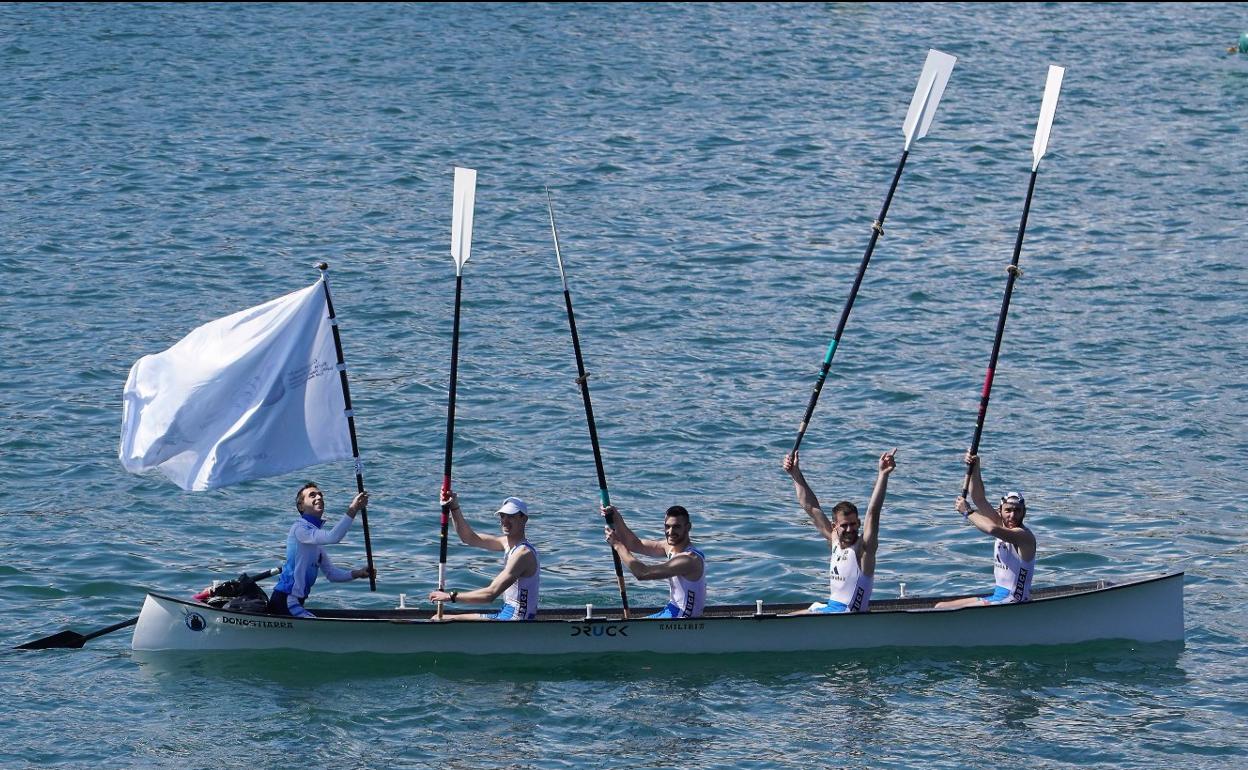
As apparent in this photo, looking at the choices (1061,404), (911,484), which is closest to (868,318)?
(1061,404)

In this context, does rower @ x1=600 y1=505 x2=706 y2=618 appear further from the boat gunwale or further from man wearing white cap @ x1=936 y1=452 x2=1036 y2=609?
man wearing white cap @ x1=936 y1=452 x2=1036 y2=609

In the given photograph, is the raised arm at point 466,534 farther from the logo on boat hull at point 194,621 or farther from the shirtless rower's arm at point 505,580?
the logo on boat hull at point 194,621

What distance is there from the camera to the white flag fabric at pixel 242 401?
19.3 meters

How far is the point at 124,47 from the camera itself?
146 ft

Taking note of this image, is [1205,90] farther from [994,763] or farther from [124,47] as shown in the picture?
[994,763]

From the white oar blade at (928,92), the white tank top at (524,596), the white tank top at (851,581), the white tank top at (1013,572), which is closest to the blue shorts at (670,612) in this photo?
the white tank top at (524,596)

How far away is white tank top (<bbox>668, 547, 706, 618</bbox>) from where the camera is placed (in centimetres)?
1936

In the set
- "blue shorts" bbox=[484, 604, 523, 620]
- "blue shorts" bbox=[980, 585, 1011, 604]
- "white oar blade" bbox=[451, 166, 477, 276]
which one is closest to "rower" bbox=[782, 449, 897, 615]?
"blue shorts" bbox=[980, 585, 1011, 604]

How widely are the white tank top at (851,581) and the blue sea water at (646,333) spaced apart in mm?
617

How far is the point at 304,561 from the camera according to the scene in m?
19.5

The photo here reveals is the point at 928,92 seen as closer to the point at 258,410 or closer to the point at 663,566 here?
the point at 663,566

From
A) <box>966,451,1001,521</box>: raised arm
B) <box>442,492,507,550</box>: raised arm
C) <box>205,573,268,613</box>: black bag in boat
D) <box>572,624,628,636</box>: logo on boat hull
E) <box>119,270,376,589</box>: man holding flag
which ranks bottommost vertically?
<box>572,624,628,636</box>: logo on boat hull

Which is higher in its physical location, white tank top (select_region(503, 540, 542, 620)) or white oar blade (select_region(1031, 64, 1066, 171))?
white oar blade (select_region(1031, 64, 1066, 171))

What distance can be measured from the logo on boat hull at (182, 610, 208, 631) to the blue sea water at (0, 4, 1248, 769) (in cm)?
37
